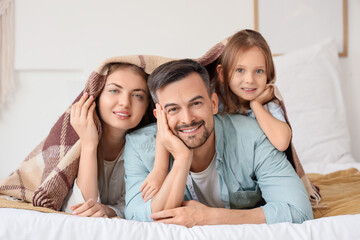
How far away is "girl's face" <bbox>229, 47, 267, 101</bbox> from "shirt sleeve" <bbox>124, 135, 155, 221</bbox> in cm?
43

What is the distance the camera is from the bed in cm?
102

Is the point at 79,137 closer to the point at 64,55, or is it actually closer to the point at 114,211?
the point at 114,211

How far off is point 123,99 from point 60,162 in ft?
1.18

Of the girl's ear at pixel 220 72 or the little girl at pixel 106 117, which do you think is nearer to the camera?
the little girl at pixel 106 117

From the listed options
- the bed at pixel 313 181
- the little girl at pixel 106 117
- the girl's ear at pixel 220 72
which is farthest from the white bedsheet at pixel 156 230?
the girl's ear at pixel 220 72

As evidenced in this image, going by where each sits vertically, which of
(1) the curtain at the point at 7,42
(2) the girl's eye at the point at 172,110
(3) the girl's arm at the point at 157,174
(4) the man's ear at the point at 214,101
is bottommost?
(3) the girl's arm at the point at 157,174

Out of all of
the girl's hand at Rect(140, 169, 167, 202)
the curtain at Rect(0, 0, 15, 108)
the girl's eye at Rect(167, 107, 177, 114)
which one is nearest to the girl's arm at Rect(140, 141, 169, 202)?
the girl's hand at Rect(140, 169, 167, 202)

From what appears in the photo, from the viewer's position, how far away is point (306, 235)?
3.29 ft

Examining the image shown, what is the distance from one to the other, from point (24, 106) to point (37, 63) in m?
0.35

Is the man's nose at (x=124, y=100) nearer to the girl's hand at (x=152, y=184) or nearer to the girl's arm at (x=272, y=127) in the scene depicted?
the girl's hand at (x=152, y=184)

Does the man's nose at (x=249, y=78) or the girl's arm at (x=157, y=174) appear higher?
the man's nose at (x=249, y=78)

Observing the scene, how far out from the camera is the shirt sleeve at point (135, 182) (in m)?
1.28

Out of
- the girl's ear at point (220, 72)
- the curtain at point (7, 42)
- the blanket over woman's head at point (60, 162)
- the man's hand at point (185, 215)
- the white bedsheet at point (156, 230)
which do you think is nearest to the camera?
the white bedsheet at point (156, 230)

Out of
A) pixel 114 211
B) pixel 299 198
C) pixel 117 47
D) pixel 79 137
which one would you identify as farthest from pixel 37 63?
pixel 299 198
